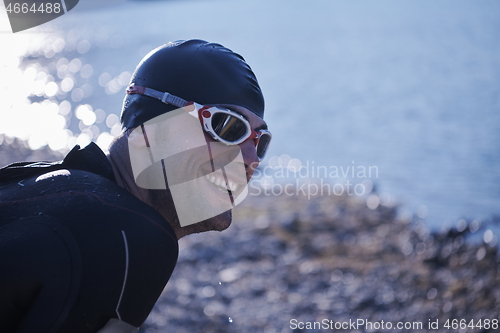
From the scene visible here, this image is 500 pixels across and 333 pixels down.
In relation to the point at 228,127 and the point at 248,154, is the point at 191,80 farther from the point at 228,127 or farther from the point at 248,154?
the point at 248,154

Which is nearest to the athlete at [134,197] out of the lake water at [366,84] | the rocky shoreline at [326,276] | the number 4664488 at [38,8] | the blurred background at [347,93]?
the number 4664488 at [38,8]

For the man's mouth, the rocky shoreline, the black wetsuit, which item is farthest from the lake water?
the black wetsuit

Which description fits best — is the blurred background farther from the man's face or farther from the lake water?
the man's face

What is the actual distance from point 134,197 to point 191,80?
1.04 meters

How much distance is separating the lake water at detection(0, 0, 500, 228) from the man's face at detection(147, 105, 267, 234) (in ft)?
28.2

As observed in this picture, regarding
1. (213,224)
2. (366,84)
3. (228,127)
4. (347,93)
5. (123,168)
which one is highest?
(228,127)

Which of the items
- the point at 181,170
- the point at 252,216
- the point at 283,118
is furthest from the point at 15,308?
the point at 283,118

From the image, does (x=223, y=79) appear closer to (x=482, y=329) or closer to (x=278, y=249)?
(x=482, y=329)

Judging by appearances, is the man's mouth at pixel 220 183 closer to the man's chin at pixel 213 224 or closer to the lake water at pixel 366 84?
the man's chin at pixel 213 224

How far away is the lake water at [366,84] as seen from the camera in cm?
1980

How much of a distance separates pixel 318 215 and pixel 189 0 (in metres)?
89.4

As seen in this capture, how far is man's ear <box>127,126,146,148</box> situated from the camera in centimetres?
315

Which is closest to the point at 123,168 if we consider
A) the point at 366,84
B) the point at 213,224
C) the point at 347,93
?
the point at 213,224

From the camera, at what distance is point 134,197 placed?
262 cm
